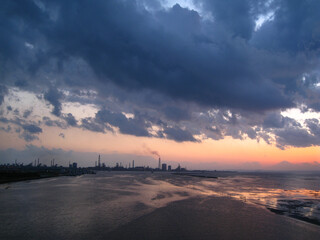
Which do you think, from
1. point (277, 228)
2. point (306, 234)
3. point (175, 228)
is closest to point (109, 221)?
point (175, 228)

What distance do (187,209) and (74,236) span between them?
15.8m

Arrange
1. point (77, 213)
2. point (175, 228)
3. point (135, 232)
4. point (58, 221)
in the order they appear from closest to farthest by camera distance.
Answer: point (135, 232)
point (175, 228)
point (58, 221)
point (77, 213)

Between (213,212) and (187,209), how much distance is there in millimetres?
3374

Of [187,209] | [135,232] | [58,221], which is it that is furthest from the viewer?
[187,209]

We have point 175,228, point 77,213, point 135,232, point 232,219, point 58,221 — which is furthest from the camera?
point 77,213

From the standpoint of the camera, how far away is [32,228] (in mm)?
19172

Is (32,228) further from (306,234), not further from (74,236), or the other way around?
(306,234)

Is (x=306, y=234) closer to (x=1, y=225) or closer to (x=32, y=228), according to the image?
(x=32, y=228)

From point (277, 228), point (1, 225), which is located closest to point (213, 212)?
point (277, 228)

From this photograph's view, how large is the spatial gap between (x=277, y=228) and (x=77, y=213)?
19.8 metres

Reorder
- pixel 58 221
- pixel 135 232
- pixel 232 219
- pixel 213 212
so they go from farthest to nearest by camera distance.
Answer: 1. pixel 213 212
2. pixel 232 219
3. pixel 58 221
4. pixel 135 232

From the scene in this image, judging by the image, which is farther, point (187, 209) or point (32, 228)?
point (187, 209)

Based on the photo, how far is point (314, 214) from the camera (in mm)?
27719

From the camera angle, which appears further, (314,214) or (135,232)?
(314,214)
